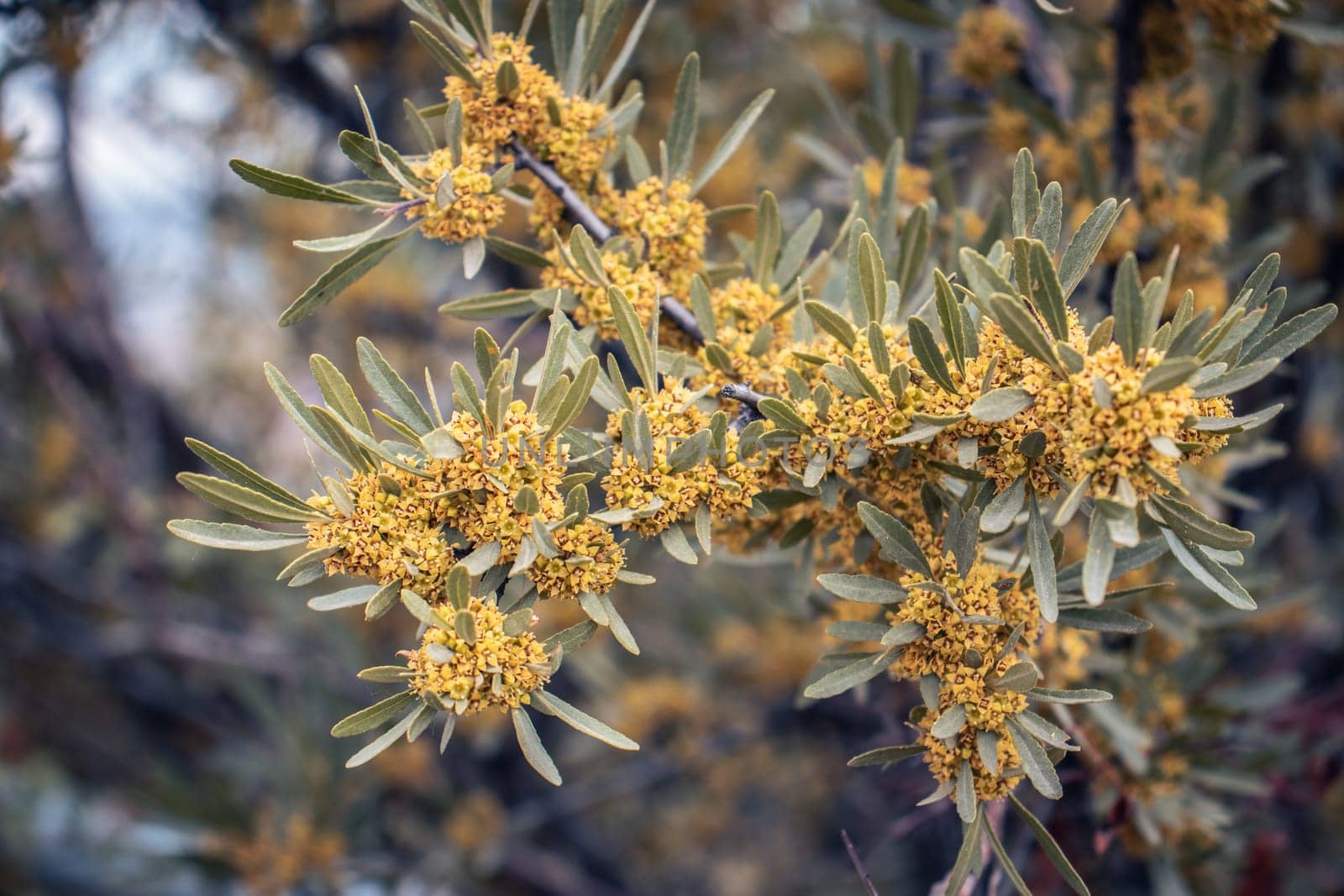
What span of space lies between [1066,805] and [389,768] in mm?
1961

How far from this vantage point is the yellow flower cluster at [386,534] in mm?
993

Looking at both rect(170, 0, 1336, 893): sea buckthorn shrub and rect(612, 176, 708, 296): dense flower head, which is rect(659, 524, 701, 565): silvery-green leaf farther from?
rect(612, 176, 708, 296): dense flower head

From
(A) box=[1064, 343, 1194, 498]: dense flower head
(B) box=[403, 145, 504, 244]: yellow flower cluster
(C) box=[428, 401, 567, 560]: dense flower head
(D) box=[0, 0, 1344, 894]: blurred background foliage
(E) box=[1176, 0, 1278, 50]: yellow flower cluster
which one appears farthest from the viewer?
(D) box=[0, 0, 1344, 894]: blurred background foliage

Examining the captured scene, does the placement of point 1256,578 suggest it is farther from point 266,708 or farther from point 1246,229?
point 266,708

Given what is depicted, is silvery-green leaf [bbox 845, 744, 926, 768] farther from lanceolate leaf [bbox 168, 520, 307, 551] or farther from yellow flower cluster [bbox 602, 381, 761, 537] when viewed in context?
lanceolate leaf [bbox 168, 520, 307, 551]

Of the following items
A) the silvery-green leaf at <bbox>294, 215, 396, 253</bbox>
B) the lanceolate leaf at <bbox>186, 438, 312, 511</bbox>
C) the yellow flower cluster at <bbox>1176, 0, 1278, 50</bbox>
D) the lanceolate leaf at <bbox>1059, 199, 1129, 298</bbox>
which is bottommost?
the lanceolate leaf at <bbox>186, 438, 312, 511</bbox>

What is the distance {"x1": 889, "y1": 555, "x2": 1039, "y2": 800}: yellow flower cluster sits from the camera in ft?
3.48

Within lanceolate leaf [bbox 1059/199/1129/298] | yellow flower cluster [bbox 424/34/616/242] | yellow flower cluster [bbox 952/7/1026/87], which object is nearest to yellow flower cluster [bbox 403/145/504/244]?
yellow flower cluster [bbox 424/34/616/242]

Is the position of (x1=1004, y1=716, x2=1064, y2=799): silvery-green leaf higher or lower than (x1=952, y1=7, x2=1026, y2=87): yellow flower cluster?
lower

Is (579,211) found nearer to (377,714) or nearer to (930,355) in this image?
(930,355)

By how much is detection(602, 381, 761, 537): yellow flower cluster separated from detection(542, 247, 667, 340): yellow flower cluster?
0.45 feet

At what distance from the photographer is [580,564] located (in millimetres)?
1015

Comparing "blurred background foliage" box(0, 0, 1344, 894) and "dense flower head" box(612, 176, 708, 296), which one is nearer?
"dense flower head" box(612, 176, 708, 296)

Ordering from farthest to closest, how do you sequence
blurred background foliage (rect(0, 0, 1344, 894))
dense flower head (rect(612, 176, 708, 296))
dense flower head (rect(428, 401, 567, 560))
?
blurred background foliage (rect(0, 0, 1344, 894)), dense flower head (rect(612, 176, 708, 296)), dense flower head (rect(428, 401, 567, 560))
